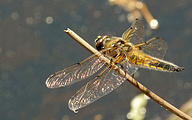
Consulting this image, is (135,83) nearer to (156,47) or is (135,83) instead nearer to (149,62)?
(149,62)

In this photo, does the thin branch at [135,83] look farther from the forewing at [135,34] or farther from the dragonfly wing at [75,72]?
the forewing at [135,34]

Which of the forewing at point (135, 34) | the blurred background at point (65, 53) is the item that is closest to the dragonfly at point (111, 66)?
the forewing at point (135, 34)

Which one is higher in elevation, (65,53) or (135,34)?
(65,53)

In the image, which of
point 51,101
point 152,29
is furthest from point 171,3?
point 51,101

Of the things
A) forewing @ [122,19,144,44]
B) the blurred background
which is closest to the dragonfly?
forewing @ [122,19,144,44]

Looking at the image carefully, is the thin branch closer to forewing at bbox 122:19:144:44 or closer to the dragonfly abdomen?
the dragonfly abdomen

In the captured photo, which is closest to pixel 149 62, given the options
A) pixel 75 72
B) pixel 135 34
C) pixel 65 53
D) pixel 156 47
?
pixel 156 47

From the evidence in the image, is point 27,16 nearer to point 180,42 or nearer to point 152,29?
point 152,29
